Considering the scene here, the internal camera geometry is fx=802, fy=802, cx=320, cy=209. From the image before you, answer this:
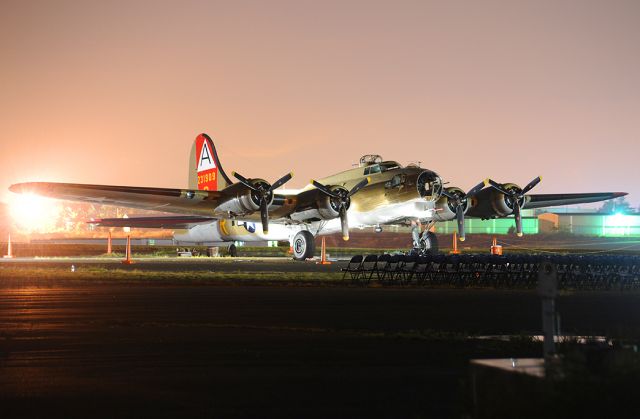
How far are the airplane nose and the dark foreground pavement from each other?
19.8m

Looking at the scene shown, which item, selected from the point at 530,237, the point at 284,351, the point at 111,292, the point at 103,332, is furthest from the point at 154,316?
the point at 530,237

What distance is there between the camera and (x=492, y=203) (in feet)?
158

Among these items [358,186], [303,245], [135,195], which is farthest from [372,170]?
[135,195]

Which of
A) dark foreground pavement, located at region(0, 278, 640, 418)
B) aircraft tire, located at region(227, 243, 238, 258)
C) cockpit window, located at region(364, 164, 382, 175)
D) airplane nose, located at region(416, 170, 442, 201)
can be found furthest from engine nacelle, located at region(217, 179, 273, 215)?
aircraft tire, located at region(227, 243, 238, 258)

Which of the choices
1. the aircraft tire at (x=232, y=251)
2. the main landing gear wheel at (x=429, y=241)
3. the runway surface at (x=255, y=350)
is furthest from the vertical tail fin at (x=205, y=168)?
the runway surface at (x=255, y=350)

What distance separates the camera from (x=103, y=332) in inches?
567

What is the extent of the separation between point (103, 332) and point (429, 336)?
581 cm

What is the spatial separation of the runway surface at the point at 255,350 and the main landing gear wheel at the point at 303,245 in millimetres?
22801

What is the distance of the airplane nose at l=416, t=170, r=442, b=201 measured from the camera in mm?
42875

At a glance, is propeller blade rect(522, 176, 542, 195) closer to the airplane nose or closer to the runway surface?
the airplane nose

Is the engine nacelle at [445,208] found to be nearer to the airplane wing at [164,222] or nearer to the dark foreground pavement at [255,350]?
the airplane wing at [164,222]

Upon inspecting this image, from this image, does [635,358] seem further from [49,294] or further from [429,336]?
[49,294]

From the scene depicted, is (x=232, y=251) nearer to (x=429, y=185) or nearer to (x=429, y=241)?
(x=429, y=241)

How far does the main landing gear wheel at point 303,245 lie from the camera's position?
46406mm
